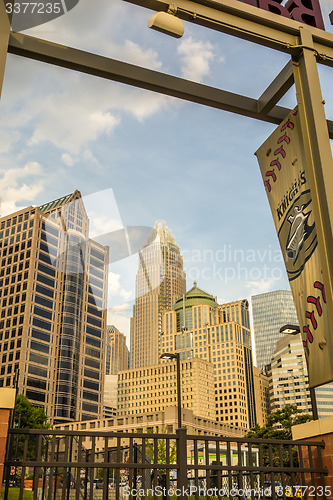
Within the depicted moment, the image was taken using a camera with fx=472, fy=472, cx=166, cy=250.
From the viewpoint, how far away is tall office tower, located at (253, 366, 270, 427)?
6284 inches

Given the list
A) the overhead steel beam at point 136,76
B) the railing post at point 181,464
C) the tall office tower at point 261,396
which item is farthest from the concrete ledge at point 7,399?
the tall office tower at point 261,396

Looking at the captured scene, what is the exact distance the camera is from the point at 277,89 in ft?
17.7

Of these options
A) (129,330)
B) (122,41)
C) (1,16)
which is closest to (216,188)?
(122,41)

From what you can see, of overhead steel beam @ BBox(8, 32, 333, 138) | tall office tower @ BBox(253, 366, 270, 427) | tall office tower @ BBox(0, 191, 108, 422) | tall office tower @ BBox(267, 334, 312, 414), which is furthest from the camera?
tall office tower @ BBox(253, 366, 270, 427)

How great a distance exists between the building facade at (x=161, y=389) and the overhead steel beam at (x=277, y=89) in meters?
136

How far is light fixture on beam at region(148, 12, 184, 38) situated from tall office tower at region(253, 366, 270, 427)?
165012 millimetres

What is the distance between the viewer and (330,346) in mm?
3986

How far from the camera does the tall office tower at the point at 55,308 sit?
3839 inches

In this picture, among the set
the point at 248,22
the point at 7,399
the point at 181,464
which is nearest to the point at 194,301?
the point at 248,22

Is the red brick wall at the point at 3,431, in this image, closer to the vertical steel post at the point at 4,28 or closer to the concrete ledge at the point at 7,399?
the concrete ledge at the point at 7,399

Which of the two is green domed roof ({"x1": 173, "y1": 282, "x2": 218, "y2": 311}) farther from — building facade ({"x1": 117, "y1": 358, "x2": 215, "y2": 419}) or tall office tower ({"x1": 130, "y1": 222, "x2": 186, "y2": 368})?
building facade ({"x1": 117, "y1": 358, "x2": 215, "y2": 419})

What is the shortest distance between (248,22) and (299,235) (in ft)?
7.46

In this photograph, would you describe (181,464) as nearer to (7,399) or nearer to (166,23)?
(7,399)

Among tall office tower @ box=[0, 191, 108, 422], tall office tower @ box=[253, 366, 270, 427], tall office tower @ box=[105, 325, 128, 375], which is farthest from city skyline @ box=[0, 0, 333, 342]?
tall office tower @ box=[105, 325, 128, 375]
